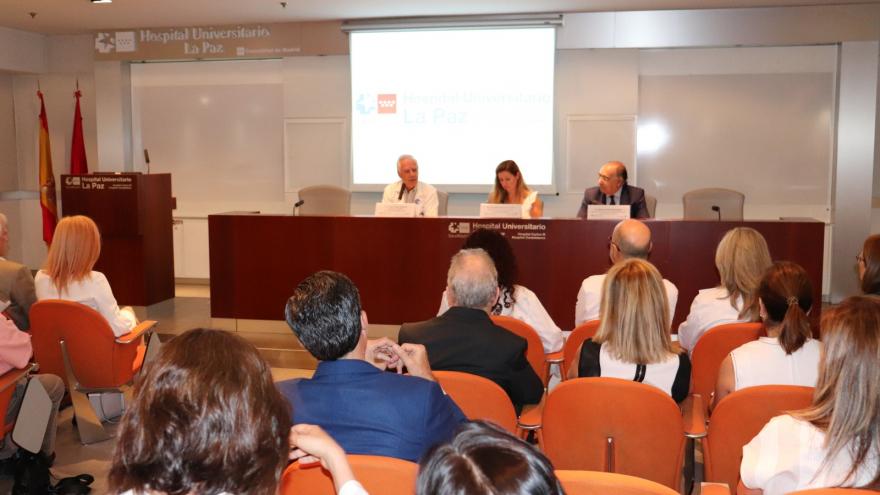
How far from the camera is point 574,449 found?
2.79 m

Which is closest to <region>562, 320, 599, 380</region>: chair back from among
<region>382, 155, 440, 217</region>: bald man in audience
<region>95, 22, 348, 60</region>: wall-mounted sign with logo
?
<region>382, 155, 440, 217</region>: bald man in audience

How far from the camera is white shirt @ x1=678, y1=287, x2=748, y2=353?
3.93 metres

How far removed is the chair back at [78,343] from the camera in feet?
14.0

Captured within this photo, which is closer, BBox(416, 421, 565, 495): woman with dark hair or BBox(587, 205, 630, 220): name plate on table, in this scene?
BBox(416, 421, 565, 495): woman with dark hair

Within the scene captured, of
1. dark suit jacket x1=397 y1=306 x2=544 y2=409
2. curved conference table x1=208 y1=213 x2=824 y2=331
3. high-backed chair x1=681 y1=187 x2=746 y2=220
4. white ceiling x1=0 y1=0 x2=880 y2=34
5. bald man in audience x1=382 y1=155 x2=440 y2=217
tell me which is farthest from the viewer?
white ceiling x1=0 y1=0 x2=880 y2=34

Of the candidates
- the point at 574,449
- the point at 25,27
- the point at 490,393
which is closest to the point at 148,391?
the point at 490,393

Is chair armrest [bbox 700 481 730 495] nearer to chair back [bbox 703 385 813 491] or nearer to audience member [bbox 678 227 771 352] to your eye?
chair back [bbox 703 385 813 491]

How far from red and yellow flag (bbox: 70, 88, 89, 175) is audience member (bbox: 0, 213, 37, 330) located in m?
6.25

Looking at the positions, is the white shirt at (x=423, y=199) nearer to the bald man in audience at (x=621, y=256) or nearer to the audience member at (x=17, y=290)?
the bald man in audience at (x=621, y=256)

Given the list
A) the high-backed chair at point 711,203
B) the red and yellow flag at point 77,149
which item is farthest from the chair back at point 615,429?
the red and yellow flag at point 77,149

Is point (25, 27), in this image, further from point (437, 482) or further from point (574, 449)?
point (437, 482)

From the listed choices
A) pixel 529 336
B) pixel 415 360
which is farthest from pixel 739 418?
pixel 529 336

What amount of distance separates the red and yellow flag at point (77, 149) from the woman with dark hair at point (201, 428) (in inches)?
386

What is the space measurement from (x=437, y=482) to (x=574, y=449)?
6.09ft
